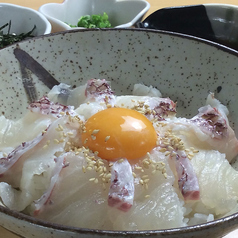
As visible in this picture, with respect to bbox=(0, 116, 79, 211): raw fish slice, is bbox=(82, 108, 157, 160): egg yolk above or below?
above

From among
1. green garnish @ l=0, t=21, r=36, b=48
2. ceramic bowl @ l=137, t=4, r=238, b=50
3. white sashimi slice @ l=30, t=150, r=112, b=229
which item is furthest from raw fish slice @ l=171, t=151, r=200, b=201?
green garnish @ l=0, t=21, r=36, b=48

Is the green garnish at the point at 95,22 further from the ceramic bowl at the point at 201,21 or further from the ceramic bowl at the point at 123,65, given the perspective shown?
the ceramic bowl at the point at 123,65

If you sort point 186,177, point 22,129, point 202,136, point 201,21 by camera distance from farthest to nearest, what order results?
point 201,21, point 22,129, point 202,136, point 186,177

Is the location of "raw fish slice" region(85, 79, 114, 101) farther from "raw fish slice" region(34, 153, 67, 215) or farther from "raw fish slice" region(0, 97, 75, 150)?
"raw fish slice" region(34, 153, 67, 215)

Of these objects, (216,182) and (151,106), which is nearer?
(216,182)

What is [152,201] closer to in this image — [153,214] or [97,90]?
[153,214]

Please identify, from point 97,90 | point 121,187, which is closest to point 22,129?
point 97,90
